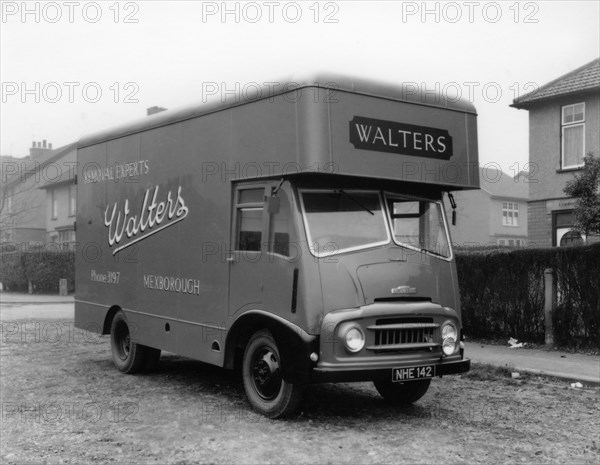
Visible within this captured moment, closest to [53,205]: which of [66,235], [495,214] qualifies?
[66,235]

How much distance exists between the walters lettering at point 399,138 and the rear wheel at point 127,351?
449 cm

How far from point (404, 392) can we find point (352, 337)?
1.64 m

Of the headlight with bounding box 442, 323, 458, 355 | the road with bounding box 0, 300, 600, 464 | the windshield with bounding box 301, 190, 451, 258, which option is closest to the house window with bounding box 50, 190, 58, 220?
the road with bounding box 0, 300, 600, 464

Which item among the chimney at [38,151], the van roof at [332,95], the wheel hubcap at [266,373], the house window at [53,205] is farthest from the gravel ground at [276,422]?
the chimney at [38,151]

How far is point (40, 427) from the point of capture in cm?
677

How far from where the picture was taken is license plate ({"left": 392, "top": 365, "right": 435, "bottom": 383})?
22.0 feet

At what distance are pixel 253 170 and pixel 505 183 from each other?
200 feet

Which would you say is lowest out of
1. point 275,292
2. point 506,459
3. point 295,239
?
point 506,459

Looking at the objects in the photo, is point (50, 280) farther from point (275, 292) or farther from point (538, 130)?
point (275, 292)

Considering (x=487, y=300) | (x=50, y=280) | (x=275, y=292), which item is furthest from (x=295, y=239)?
(x=50, y=280)

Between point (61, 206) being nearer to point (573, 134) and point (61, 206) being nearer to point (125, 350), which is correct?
point (573, 134)

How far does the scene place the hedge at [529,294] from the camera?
37.6ft

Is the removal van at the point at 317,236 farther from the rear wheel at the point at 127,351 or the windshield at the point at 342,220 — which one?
the rear wheel at the point at 127,351

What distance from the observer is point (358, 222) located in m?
7.11
